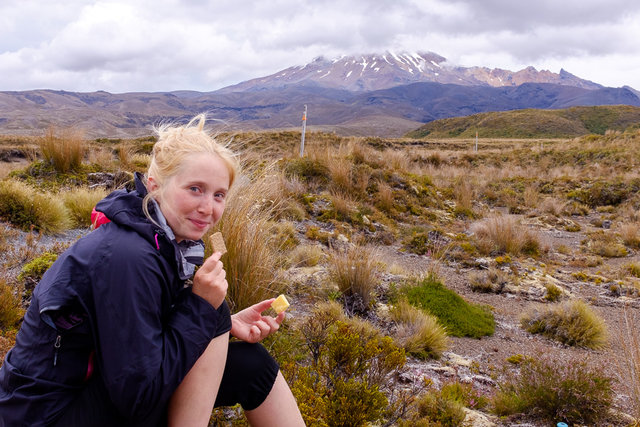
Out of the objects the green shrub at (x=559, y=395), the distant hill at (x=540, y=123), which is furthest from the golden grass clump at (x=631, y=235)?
the distant hill at (x=540, y=123)

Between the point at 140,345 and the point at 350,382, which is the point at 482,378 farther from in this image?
the point at 140,345

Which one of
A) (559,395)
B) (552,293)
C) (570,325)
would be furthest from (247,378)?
(552,293)

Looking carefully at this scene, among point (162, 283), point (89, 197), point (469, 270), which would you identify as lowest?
point (469, 270)

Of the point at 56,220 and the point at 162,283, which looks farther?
the point at 56,220

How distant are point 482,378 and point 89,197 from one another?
528 centimetres

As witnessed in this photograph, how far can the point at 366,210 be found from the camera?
8.51 meters

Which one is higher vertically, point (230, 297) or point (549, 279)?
point (230, 297)

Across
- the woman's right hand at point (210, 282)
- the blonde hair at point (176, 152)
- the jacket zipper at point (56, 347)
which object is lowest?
the jacket zipper at point (56, 347)

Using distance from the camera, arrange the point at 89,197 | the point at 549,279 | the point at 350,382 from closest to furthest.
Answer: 1. the point at 350,382
2. the point at 89,197
3. the point at 549,279

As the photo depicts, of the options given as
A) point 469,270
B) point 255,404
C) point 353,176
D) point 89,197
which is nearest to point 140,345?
point 255,404

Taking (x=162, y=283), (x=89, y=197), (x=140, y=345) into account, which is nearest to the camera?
(x=140, y=345)

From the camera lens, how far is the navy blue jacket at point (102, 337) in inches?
46.2

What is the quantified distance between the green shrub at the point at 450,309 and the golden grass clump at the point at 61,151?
619cm

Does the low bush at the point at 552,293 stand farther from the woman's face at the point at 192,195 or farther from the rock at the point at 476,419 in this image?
the woman's face at the point at 192,195
